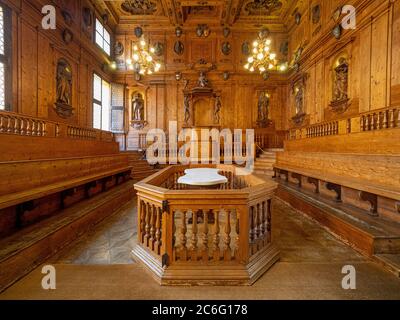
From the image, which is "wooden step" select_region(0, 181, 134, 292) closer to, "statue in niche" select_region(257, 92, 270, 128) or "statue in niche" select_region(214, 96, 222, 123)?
"statue in niche" select_region(214, 96, 222, 123)

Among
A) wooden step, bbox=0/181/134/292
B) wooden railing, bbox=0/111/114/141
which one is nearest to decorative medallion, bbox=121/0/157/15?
wooden railing, bbox=0/111/114/141

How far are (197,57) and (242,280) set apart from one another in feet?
38.4

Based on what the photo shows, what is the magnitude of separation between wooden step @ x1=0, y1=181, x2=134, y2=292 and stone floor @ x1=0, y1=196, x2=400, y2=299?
0.40 ft

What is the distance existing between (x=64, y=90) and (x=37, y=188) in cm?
564

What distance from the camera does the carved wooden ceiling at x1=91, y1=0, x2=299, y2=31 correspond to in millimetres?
9336

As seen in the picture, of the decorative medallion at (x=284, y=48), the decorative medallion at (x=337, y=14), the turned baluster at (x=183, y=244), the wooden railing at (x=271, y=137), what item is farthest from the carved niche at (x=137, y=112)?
the turned baluster at (x=183, y=244)

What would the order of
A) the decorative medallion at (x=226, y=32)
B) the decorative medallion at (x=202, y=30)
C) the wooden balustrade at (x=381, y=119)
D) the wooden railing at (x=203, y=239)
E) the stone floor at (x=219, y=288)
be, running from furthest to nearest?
the decorative medallion at (x=226, y=32)
the decorative medallion at (x=202, y=30)
the wooden balustrade at (x=381, y=119)
the wooden railing at (x=203, y=239)
the stone floor at (x=219, y=288)

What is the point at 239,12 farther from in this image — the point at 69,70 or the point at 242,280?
the point at 242,280

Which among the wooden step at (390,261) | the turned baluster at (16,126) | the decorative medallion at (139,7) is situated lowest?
the wooden step at (390,261)

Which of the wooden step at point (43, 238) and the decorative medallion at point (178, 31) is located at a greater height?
the decorative medallion at point (178, 31)

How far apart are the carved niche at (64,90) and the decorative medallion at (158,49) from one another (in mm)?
5110

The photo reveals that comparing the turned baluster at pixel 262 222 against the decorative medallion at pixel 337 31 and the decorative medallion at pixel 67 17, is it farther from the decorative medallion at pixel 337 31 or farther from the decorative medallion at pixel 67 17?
the decorative medallion at pixel 67 17

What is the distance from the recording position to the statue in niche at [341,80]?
6969 millimetres
